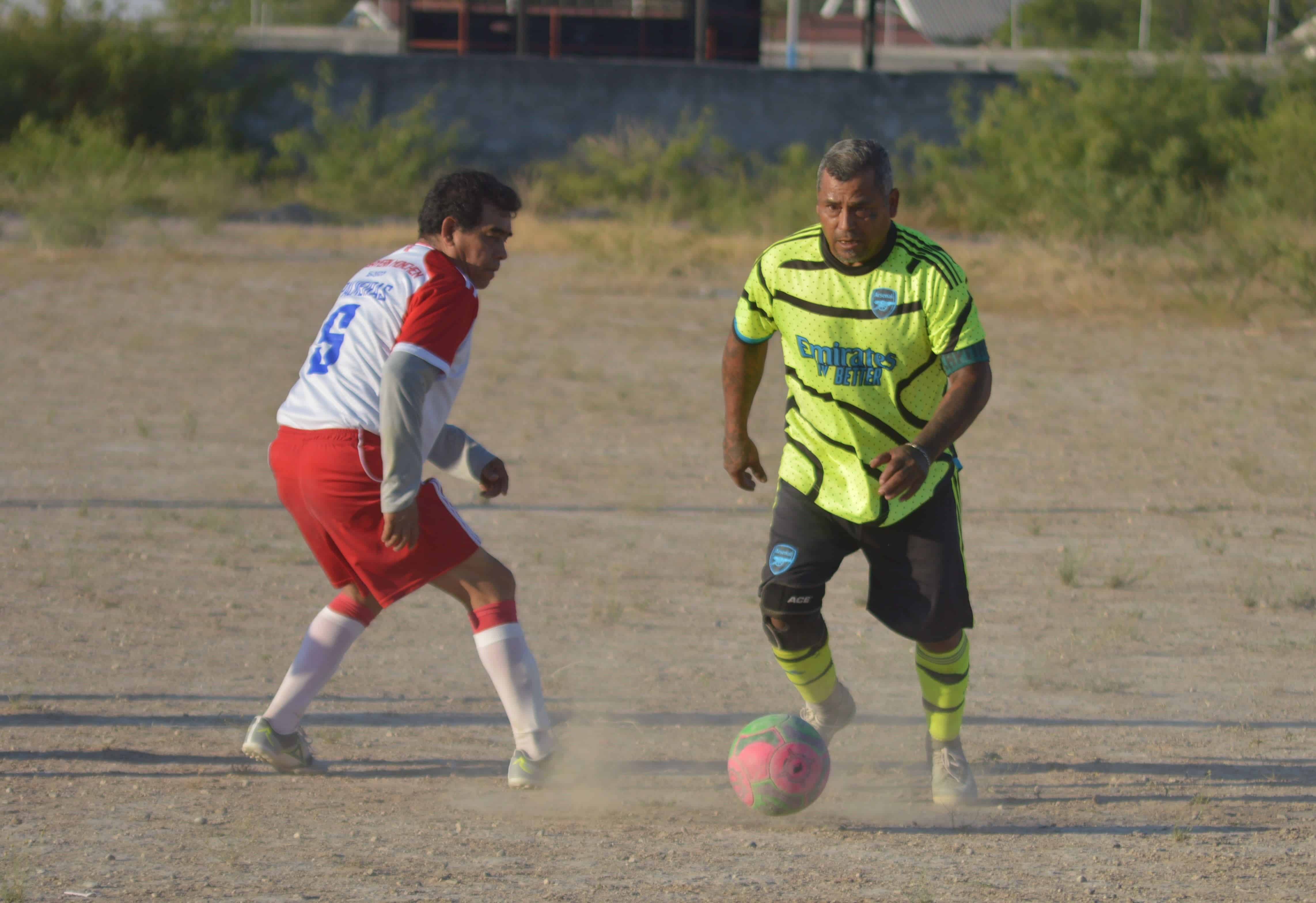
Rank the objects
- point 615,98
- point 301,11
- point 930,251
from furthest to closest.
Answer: point 301,11 → point 615,98 → point 930,251

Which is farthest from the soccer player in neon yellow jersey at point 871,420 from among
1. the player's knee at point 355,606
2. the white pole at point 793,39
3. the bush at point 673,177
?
the white pole at point 793,39

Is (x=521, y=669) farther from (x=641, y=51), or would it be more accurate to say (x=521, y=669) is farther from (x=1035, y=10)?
(x=1035, y=10)

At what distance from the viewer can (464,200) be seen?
4.30m

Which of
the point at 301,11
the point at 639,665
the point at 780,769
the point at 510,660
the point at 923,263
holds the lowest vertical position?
the point at 639,665

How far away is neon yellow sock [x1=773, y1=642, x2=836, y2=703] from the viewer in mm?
4605

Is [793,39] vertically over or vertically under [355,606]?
over

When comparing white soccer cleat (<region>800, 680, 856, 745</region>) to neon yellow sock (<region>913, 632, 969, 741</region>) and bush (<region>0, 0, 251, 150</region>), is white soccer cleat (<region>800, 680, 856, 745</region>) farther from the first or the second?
bush (<region>0, 0, 251, 150</region>)

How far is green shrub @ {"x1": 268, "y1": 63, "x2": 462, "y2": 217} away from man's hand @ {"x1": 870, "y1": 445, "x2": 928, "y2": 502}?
22860 mm

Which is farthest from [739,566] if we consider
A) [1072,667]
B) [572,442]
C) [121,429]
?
[121,429]

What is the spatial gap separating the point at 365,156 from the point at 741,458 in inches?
924

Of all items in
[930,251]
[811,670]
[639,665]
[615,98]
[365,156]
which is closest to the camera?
[930,251]

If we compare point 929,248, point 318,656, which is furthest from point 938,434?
point 318,656

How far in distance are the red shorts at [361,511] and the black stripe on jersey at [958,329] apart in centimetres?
140

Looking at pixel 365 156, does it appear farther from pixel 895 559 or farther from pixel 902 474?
pixel 902 474
